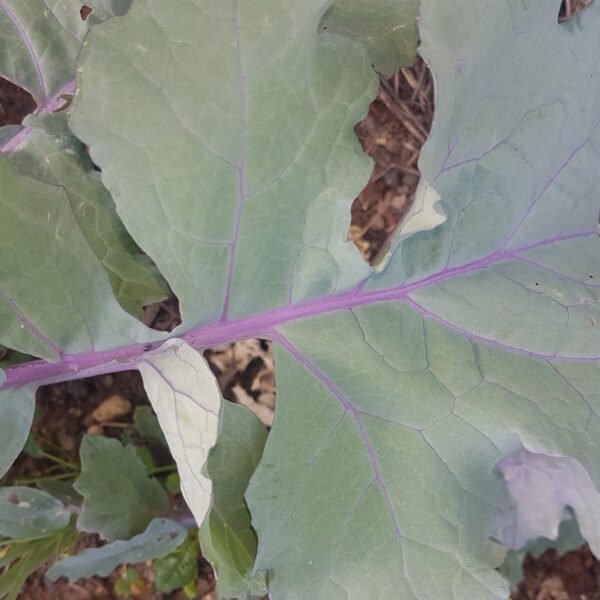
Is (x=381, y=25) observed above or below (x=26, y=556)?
above

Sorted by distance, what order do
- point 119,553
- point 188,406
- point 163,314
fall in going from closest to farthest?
1. point 188,406
2. point 119,553
3. point 163,314

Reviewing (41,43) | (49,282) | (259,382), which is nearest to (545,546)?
(259,382)

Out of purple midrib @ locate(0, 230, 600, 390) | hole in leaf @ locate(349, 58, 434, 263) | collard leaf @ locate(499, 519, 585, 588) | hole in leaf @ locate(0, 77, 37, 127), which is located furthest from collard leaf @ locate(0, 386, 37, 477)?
collard leaf @ locate(499, 519, 585, 588)

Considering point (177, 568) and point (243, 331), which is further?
point (177, 568)

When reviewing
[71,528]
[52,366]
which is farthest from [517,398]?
[71,528]

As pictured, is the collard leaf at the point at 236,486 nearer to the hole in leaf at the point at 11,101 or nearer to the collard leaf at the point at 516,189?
the collard leaf at the point at 516,189

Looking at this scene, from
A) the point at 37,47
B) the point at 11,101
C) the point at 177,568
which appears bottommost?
the point at 177,568

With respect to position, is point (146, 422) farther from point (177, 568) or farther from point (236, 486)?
point (236, 486)

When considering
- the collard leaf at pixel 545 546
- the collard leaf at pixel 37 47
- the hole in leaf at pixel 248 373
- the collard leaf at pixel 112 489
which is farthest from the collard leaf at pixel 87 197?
the collard leaf at pixel 545 546
